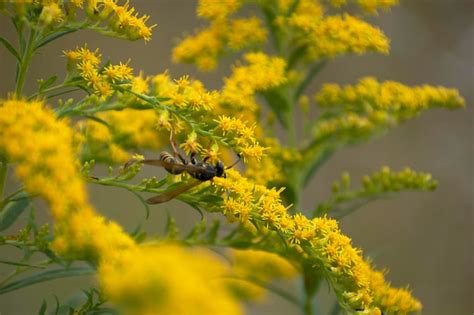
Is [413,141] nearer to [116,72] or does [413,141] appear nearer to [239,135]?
[239,135]

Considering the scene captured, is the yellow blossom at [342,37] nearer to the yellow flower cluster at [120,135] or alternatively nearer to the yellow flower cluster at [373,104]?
the yellow flower cluster at [373,104]

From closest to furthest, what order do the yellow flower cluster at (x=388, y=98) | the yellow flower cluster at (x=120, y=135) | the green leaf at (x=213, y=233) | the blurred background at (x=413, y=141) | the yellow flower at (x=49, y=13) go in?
the yellow flower at (x=49, y=13), the green leaf at (x=213, y=233), the yellow flower cluster at (x=120, y=135), the yellow flower cluster at (x=388, y=98), the blurred background at (x=413, y=141)

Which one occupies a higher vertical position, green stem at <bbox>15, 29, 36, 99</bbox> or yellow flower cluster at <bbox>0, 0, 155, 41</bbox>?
yellow flower cluster at <bbox>0, 0, 155, 41</bbox>

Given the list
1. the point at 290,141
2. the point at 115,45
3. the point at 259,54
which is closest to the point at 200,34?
the point at 259,54

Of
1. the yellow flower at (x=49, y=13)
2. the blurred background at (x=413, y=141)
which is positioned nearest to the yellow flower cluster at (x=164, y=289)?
the yellow flower at (x=49, y=13)

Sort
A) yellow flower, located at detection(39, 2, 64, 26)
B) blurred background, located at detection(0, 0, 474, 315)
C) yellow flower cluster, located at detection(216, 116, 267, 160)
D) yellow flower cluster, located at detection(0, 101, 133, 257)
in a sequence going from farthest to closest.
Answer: blurred background, located at detection(0, 0, 474, 315) < yellow flower cluster, located at detection(216, 116, 267, 160) < yellow flower, located at detection(39, 2, 64, 26) < yellow flower cluster, located at detection(0, 101, 133, 257)

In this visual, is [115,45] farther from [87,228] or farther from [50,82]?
[87,228]

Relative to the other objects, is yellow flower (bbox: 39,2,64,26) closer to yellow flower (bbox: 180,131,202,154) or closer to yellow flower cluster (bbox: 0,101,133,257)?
yellow flower cluster (bbox: 0,101,133,257)

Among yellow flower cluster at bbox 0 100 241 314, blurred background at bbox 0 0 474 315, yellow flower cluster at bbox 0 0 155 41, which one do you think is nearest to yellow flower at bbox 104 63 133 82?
yellow flower cluster at bbox 0 0 155 41
